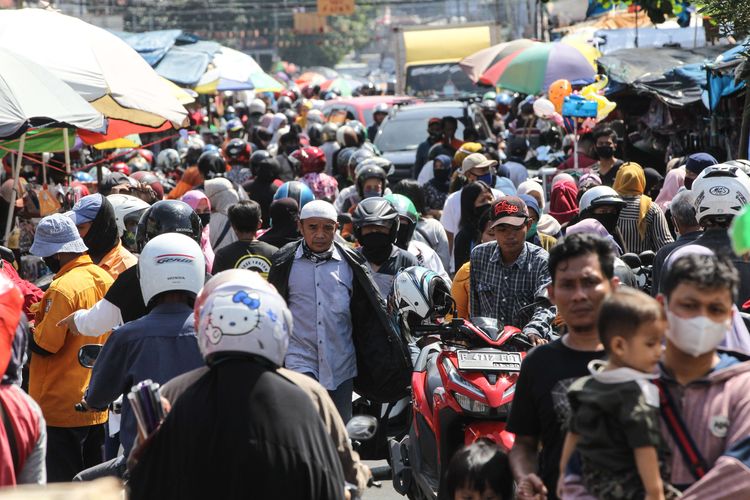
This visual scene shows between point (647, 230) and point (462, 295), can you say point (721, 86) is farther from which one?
point (462, 295)

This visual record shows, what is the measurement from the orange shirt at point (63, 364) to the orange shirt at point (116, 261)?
18.3 inches

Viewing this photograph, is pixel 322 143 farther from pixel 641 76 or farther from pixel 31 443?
pixel 31 443

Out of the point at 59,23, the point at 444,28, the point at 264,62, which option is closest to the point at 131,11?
the point at 264,62

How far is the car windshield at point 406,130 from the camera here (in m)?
21.9

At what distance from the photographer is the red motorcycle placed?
579 centimetres

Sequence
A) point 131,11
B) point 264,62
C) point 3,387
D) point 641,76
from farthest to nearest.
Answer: point 264,62 < point 131,11 < point 641,76 < point 3,387

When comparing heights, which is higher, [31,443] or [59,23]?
[59,23]

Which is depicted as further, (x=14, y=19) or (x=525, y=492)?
(x=14, y=19)

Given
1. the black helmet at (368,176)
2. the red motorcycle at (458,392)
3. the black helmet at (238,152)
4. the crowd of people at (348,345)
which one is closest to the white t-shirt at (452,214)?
the black helmet at (368,176)

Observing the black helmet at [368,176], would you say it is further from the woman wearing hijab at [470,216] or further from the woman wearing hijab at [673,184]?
the woman wearing hijab at [673,184]

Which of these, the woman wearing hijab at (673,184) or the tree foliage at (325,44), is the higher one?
the woman wearing hijab at (673,184)

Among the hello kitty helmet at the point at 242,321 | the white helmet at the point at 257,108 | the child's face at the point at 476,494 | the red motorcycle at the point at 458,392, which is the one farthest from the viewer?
the white helmet at the point at 257,108

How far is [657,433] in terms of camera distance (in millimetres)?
3473

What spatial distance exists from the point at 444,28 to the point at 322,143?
61.6 feet
